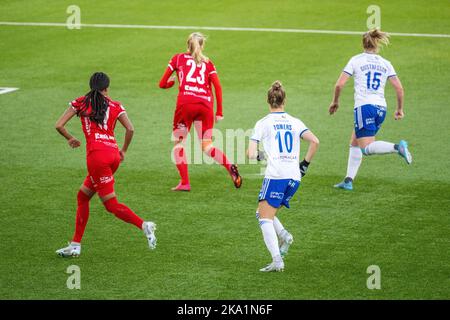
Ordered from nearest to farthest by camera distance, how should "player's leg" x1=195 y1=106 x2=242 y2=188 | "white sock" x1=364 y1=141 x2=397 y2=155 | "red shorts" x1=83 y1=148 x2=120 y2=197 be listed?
"red shorts" x1=83 y1=148 x2=120 y2=197
"white sock" x1=364 y1=141 x2=397 y2=155
"player's leg" x1=195 y1=106 x2=242 y2=188

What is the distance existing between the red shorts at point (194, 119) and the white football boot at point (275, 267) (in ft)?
12.4

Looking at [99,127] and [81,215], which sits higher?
[99,127]

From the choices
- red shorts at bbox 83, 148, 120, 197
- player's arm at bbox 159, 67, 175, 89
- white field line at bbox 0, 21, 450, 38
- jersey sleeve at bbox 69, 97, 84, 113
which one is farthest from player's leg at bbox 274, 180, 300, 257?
white field line at bbox 0, 21, 450, 38

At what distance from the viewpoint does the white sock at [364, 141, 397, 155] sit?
1262 centimetres

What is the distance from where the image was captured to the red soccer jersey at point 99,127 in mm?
10078

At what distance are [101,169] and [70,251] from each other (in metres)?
1.10

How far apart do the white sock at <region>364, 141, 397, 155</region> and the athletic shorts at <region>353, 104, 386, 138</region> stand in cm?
23

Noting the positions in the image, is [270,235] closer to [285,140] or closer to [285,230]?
[285,230]

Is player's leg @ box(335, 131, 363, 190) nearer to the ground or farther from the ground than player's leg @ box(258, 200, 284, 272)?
farther from the ground

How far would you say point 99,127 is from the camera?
33.2 ft

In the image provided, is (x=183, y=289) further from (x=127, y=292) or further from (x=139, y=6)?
(x=139, y=6)

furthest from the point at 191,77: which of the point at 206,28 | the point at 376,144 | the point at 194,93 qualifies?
the point at 206,28

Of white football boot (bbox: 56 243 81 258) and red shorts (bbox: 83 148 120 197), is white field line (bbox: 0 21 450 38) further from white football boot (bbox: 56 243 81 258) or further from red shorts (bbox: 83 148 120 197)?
white football boot (bbox: 56 243 81 258)

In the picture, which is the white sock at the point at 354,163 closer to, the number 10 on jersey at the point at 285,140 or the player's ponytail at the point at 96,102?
the number 10 on jersey at the point at 285,140
